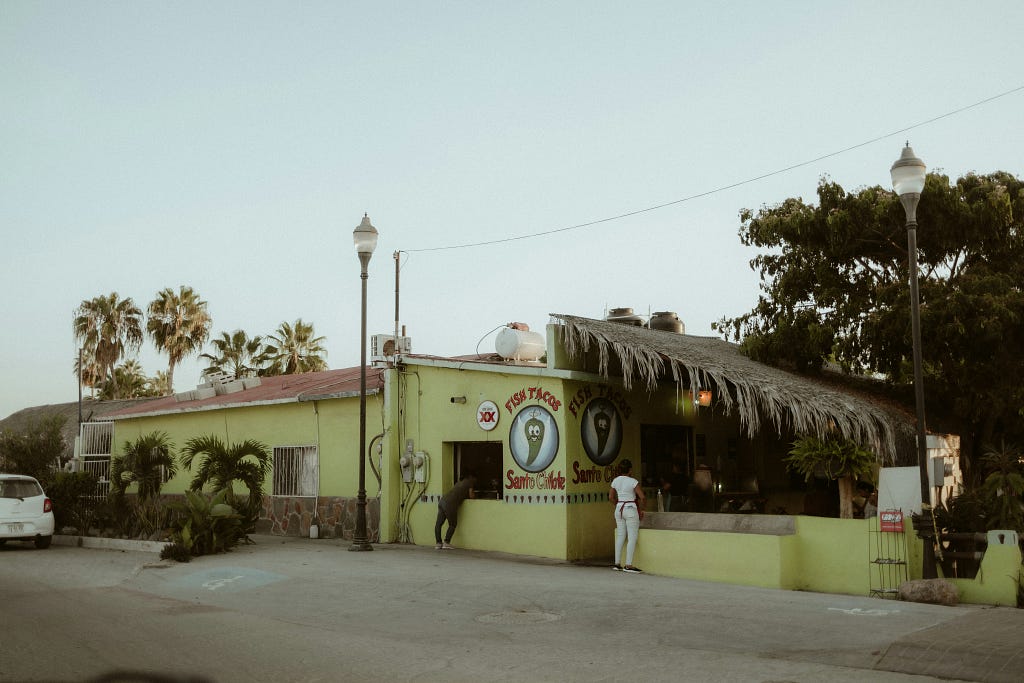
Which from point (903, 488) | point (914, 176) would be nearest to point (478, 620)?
point (903, 488)

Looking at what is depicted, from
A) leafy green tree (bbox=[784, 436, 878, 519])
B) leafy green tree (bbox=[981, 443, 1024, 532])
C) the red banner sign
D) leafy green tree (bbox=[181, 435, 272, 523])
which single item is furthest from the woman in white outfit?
leafy green tree (bbox=[181, 435, 272, 523])

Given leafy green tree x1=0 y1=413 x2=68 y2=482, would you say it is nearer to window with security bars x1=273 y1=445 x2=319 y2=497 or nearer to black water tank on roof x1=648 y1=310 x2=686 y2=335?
window with security bars x1=273 y1=445 x2=319 y2=497

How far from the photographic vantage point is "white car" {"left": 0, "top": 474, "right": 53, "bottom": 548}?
653 inches

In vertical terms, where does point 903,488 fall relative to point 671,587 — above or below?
above

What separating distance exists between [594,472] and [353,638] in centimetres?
720

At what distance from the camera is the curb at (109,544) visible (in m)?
16.1

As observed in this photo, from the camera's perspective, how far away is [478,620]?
9.58 metres

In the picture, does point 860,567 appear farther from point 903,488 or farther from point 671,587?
point 671,587

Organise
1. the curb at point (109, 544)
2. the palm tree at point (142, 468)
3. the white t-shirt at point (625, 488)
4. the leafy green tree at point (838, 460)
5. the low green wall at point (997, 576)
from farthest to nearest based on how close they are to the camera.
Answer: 1. the palm tree at point (142, 468)
2. the curb at point (109, 544)
3. the white t-shirt at point (625, 488)
4. the leafy green tree at point (838, 460)
5. the low green wall at point (997, 576)

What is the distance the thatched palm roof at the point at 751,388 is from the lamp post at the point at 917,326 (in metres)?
1.99

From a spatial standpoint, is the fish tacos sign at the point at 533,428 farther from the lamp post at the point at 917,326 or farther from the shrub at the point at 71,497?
the shrub at the point at 71,497

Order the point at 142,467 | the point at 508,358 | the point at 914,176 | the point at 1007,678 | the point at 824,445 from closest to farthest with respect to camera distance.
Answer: the point at 1007,678
the point at 914,176
the point at 824,445
the point at 508,358
the point at 142,467

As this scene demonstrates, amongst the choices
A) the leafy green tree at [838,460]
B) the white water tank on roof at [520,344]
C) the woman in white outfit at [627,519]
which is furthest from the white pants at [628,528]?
the white water tank on roof at [520,344]

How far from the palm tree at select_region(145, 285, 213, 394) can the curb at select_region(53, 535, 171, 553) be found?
2763cm
